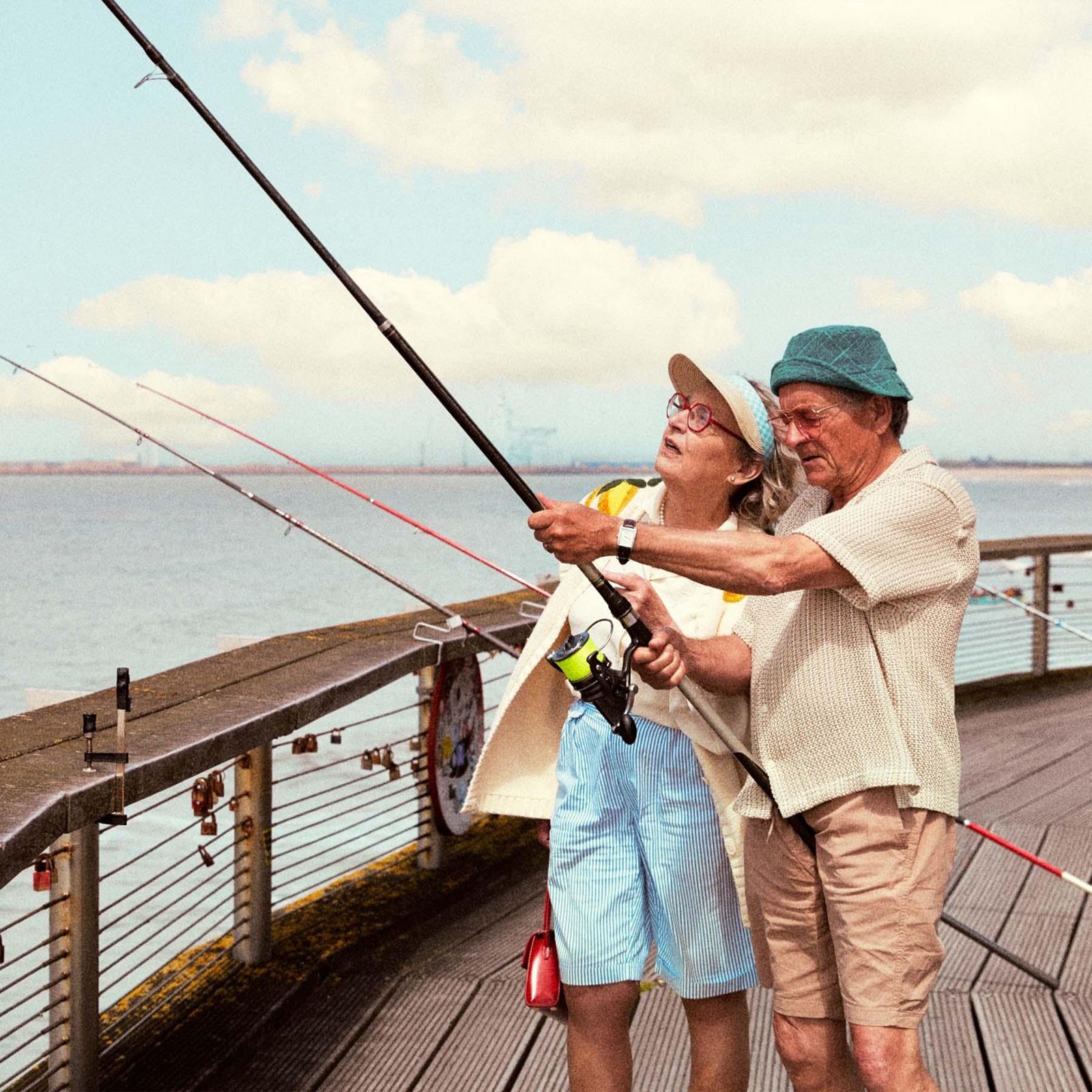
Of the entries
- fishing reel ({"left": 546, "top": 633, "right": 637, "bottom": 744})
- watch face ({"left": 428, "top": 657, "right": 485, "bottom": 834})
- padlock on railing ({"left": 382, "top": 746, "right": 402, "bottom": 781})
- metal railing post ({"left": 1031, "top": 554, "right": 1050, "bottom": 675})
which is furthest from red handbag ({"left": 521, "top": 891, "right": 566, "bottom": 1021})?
metal railing post ({"left": 1031, "top": 554, "right": 1050, "bottom": 675})

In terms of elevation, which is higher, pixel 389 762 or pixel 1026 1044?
pixel 389 762

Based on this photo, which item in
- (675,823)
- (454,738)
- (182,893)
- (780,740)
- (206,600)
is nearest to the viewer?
(780,740)

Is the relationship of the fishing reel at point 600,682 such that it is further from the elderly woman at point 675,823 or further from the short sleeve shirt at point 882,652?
the short sleeve shirt at point 882,652

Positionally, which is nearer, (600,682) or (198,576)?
(600,682)

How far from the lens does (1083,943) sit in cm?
375

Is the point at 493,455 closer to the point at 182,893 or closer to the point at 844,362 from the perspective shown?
the point at 844,362

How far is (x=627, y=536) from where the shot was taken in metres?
2.03

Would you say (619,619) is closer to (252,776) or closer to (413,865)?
(252,776)

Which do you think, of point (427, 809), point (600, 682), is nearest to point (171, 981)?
point (427, 809)

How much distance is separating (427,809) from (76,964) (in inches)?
65.4

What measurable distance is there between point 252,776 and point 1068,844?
257cm

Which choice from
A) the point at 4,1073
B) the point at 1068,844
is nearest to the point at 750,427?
the point at 1068,844

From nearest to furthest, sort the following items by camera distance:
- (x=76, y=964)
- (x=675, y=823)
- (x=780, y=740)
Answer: (x=780, y=740) → (x=675, y=823) → (x=76, y=964)

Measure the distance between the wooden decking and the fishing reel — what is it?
39.6 inches
